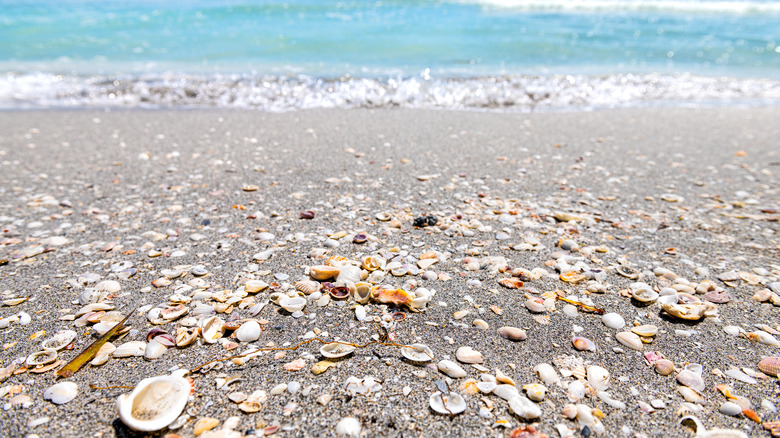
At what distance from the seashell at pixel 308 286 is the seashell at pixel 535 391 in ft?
4.20

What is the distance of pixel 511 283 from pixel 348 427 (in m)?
1.40

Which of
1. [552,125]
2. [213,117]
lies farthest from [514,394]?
[213,117]

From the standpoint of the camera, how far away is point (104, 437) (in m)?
1.69

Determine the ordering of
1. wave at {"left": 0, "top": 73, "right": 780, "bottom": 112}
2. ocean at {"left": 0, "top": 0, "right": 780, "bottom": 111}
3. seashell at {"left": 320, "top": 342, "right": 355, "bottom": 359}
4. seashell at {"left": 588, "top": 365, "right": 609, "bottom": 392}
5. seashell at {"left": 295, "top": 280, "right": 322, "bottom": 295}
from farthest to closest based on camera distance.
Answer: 1. ocean at {"left": 0, "top": 0, "right": 780, "bottom": 111}
2. wave at {"left": 0, "top": 73, "right": 780, "bottom": 112}
3. seashell at {"left": 295, "top": 280, "right": 322, "bottom": 295}
4. seashell at {"left": 320, "top": 342, "right": 355, "bottom": 359}
5. seashell at {"left": 588, "top": 365, "right": 609, "bottom": 392}

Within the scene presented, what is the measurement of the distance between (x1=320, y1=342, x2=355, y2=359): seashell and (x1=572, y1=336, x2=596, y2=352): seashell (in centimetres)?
113

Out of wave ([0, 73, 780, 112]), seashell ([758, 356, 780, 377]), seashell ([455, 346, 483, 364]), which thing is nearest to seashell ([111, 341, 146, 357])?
seashell ([455, 346, 483, 364])

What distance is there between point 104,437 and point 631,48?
582 inches

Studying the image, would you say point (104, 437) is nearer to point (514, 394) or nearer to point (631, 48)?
point (514, 394)

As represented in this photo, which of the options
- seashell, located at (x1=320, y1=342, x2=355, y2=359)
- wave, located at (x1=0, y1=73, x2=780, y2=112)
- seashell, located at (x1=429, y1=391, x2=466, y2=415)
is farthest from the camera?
wave, located at (x1=0, y1=73, x2=780, y2=112)

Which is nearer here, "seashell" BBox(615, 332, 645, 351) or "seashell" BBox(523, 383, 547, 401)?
"seashell" BBox(523, 383, 547, 401)

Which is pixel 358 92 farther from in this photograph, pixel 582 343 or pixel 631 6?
pixel 631 6

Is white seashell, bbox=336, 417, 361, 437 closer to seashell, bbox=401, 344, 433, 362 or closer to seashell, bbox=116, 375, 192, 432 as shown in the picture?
seashell, bbox=401, 344, 433, 362

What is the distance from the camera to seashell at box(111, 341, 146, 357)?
2139 millimetres

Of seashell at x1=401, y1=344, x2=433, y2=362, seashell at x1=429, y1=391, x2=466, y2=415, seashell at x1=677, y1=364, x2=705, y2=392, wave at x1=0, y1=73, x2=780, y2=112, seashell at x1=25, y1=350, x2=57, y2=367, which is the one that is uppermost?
wave at x1=0, y1=73, x2=780, y2=112
